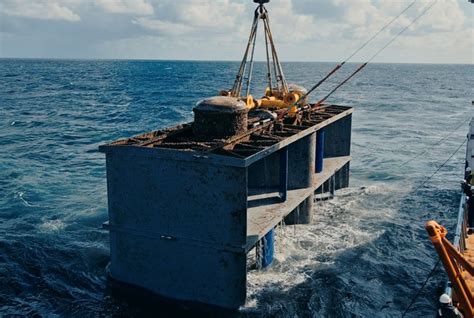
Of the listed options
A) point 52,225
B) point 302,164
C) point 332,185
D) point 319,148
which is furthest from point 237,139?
point 332,185

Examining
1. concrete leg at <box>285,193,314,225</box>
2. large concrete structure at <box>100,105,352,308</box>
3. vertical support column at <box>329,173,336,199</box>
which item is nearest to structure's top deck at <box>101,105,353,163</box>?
large concrete structure at <box>100,105,352,308</box>

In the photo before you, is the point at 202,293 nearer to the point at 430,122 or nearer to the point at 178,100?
the point at 430,122

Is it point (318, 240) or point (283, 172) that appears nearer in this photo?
point (283, 172)

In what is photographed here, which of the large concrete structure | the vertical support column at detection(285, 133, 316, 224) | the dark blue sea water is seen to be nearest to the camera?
the large concrete structure

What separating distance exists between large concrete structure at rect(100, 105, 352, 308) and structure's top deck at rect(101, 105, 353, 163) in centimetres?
5

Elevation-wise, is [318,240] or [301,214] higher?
[301,214]

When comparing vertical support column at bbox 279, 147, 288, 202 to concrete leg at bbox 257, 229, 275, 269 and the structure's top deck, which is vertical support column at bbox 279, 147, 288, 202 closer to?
the structure's top deck

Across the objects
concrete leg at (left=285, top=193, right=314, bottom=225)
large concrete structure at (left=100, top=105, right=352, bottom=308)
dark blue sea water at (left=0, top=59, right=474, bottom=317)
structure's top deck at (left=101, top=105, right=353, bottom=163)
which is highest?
structure's top deck at (left=101, top=105, right=353, bottom=163)

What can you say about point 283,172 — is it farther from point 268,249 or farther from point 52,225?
point 52,225

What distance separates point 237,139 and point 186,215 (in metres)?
3.25

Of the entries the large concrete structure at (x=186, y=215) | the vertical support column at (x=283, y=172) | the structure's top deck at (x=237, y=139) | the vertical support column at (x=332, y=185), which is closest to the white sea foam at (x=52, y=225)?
the large concrete structure at (x=186, y=215)

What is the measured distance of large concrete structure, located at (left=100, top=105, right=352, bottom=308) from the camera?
47.9ft

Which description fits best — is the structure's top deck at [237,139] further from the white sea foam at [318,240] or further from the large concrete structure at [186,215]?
the white sea foam at [318,240]

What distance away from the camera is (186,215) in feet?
49.9
